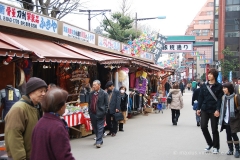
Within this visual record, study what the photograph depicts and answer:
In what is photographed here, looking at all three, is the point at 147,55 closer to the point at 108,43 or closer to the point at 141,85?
the point at 108,43

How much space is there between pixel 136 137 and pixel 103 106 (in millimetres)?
2060

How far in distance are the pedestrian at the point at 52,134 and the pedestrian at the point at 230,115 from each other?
509cm

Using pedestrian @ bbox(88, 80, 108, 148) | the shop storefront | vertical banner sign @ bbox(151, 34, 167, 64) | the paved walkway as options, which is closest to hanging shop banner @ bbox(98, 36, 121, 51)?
the shop storefront

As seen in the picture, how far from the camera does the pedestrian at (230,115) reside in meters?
7.44

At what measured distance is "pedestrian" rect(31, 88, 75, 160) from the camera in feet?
10.3

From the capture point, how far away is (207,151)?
8.23 m

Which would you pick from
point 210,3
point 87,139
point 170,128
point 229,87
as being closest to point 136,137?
point 87,139

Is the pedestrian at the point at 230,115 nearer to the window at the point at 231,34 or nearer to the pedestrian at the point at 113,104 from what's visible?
the pedestrian at the point at 113,104

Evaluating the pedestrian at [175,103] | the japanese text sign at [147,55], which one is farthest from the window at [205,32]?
the pedestrian at [175,103]

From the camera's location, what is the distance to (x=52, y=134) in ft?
10.3

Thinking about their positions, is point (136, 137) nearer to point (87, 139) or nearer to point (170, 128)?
point (87, 139)

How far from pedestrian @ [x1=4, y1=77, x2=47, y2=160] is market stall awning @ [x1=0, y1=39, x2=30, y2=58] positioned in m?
3.99

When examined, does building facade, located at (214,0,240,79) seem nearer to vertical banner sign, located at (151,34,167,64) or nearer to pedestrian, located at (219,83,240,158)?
vertical banner sign, located at (151,34,167,64)

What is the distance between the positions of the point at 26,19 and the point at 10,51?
3.05 meters
